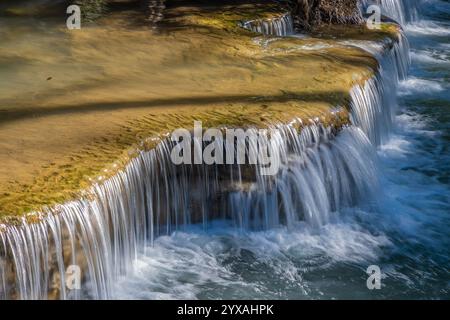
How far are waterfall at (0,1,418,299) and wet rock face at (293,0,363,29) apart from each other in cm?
201

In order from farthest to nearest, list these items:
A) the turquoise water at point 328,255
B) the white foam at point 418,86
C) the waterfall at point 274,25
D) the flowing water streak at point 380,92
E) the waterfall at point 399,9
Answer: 1. the waterfall at point 399,9
2. the white foam at point 418,86
3. the waterfall at point 274,25
4. the flowing water streak at point 380,92
5. the turquoise water at point 328,255

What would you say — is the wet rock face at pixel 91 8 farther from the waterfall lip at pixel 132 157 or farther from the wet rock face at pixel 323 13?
the waterfall lip at pixel 132 157

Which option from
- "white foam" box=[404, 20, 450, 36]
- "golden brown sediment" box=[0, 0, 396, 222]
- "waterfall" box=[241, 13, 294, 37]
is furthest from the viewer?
"white foam" box=[404, 20, 450, 36]

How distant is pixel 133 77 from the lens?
866 cm

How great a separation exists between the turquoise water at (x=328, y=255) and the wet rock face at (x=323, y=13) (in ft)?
8.75

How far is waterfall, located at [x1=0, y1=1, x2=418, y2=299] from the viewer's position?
6090 millimetres

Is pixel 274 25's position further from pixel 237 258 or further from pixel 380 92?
pixel 237 258

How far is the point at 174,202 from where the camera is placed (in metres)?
7.43

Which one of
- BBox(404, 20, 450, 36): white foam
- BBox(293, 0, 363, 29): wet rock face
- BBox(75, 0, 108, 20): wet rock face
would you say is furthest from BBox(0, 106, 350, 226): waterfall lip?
BBox(404, 20, 450, 36): white foam

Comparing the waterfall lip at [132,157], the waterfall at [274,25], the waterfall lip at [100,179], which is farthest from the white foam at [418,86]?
the waterfall lip at [100,179]

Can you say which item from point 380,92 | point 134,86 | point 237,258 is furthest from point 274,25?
point 237,258

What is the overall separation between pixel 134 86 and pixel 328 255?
101 inches

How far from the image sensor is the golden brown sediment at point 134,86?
6.77m

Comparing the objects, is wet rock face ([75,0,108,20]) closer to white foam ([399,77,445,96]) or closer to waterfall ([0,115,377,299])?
waterfall ([0,115,377,299])
